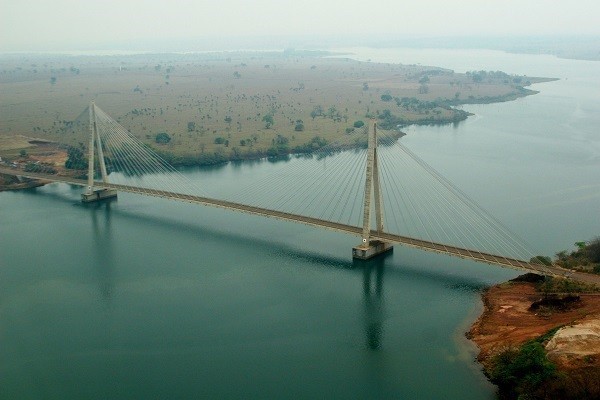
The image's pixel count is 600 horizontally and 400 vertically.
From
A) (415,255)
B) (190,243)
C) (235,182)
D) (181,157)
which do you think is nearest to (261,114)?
(181,157)

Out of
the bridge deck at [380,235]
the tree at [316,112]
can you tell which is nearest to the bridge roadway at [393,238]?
the bridge deck at [380,235]

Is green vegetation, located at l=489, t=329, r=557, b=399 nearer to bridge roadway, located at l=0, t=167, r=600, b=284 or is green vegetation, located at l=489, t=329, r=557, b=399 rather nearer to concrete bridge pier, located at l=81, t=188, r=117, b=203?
bridge roadway, located at l=0, t=167, r=600, b=284

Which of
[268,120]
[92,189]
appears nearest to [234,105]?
[268,120]

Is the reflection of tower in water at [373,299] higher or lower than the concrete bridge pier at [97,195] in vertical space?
lower

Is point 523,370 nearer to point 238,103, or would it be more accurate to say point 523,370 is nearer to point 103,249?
point 103,249

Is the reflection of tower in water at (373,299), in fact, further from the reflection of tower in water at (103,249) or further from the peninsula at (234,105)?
the peninsula at (234,105)

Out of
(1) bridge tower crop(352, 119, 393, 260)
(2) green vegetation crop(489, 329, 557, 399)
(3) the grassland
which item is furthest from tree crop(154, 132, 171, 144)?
(2) green vegetation crop(489, 329, 557, 399)

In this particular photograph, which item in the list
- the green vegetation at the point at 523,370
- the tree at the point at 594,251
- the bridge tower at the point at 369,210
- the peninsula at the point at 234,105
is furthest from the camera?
the peninsula at the point at 234,105

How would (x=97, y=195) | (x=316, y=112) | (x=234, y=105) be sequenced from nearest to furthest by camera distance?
(x=97, y=195), (x=316, y=112), (x=234, y=105)
